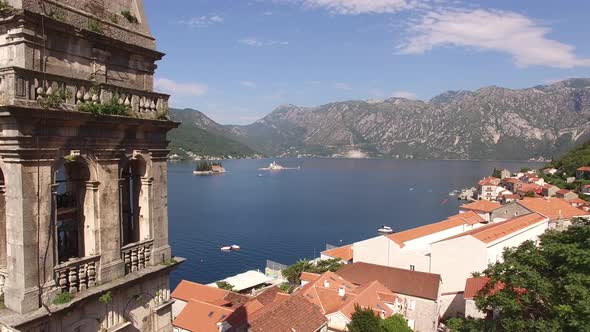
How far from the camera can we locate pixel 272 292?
37.5 metres

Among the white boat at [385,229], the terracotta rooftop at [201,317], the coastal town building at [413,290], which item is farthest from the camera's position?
the white boat at [385,229]

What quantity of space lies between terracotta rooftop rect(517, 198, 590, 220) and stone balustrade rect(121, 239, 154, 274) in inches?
2486

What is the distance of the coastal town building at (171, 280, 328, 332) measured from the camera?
2892 cm

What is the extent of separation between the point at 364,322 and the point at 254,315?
749 centimetres

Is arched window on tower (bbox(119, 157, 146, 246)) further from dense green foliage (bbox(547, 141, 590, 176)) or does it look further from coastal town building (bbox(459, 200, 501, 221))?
dense green foliage (bbox(547, 141, 590, 176))

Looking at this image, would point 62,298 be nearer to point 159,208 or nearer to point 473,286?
point 159,208

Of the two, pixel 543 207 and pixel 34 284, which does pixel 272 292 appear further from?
pixel 543 207

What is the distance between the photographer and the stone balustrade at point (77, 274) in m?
7.93

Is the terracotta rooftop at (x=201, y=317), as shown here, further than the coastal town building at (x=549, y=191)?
No

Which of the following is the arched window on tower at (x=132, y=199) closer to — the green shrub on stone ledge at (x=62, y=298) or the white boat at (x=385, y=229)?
the green shrub on stone ledge at (x=62, y=298)

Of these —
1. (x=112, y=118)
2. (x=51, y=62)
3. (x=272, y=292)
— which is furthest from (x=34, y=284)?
(x=272, y=292)

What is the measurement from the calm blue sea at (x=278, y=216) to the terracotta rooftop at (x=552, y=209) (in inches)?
1249

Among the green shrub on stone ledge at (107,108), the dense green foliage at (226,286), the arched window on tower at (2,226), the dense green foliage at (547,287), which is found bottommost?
the dense green foliage at (226,286)

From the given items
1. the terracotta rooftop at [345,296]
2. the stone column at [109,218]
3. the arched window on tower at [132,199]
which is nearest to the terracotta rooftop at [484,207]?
the terracotta rooftop at [345,296]
